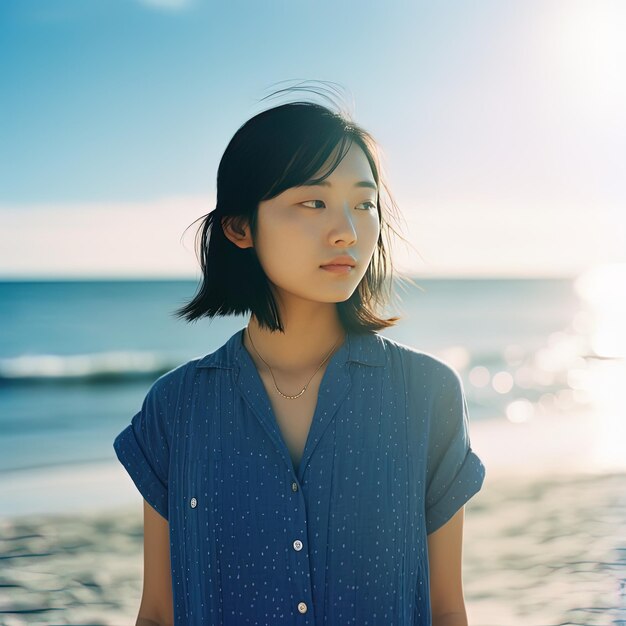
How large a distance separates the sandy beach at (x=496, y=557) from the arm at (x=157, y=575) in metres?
2.82

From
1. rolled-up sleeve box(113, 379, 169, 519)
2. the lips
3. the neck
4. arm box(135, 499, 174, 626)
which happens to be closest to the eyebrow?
the lips

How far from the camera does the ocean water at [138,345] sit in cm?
1154

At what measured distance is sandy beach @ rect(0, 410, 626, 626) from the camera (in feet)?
14.8

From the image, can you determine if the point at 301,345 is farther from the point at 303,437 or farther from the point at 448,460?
the point at 448,460

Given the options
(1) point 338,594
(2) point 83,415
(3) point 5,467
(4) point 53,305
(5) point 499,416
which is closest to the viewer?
(1) point 338,594

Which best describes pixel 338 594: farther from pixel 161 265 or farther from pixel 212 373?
pixel 161 265

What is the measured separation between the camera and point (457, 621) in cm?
171

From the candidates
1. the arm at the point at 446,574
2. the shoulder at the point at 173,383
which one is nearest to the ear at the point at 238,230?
the shoulder at the point at 173,383

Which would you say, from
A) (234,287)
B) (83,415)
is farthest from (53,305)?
(234,287)

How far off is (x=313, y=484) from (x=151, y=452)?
406 millimetres

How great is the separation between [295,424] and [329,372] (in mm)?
129

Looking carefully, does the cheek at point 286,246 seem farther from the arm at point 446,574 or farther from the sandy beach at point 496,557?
the sandy beach at point 496,557

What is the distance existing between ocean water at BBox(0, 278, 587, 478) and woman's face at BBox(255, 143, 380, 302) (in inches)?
17.2

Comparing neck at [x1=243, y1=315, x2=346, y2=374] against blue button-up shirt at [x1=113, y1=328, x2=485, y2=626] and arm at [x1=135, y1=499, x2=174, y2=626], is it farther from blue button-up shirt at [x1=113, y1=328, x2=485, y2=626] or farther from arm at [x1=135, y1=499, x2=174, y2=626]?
arm at [x1=135, y1=499, x2=174, y2=626]
